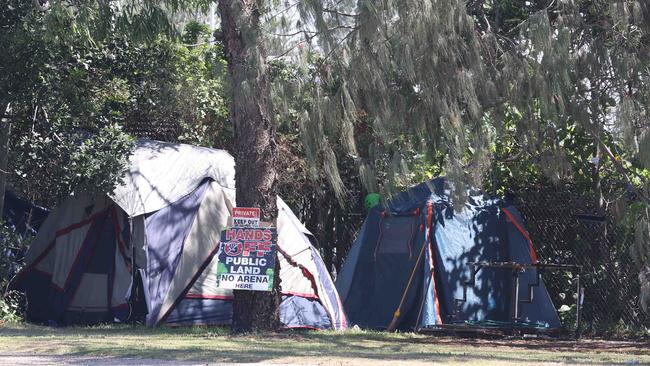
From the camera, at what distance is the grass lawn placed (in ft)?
32.8

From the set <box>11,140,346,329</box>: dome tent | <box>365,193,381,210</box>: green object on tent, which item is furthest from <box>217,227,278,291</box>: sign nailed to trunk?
<box>365,193,381,210</box>: green object on tent

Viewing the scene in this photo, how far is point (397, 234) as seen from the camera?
1502cm

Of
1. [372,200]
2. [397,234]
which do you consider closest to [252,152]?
[397,234]

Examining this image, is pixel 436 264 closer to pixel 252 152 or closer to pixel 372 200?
pixel 372 200

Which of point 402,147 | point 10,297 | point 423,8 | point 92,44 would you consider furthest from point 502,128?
point 10,297

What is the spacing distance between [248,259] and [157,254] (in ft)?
7.32

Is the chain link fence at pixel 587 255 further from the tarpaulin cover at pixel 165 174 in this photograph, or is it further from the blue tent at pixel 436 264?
the tarpaulin cover at pixel 165 174

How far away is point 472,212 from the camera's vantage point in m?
15.1

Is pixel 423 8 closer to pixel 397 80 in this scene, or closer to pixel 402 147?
pixel 397 80

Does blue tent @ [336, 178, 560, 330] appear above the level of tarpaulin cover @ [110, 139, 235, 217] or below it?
below

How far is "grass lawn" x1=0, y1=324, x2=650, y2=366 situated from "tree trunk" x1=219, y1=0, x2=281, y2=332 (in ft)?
1.11

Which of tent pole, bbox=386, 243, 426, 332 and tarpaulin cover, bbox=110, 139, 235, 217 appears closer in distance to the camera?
tent pole, bbox=386, 243, 426, 332

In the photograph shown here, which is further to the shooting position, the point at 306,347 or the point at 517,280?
the point at 517,280

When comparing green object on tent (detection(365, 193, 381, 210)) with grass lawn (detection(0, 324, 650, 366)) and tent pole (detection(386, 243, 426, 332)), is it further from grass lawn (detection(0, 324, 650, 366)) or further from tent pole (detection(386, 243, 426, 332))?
grass lawn (detection(0, 324, 650, 366))
